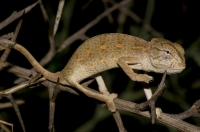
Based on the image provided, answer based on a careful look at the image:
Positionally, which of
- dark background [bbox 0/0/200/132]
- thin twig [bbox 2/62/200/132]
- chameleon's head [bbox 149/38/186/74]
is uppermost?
dark background [bbox 0/0/200/132]

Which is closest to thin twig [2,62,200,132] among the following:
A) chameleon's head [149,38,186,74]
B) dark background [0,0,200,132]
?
chameleon's head [149,38,186,74]

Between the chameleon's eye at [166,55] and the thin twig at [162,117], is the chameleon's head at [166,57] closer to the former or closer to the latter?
the chameleon's eye at [166,55]

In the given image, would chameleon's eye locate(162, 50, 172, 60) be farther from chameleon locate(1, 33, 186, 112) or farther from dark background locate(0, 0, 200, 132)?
dark background locate(0, 0, 200, 132)

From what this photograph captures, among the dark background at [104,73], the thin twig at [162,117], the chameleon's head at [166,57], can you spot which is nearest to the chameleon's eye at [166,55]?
the chameleon's head at [166,57]

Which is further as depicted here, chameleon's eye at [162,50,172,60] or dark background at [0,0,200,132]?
dark background at [0,0,200,132]

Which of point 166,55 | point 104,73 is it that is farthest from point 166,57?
point 104,73

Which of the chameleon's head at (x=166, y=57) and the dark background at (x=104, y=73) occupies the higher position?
the dark background at (x=104, y=73)
